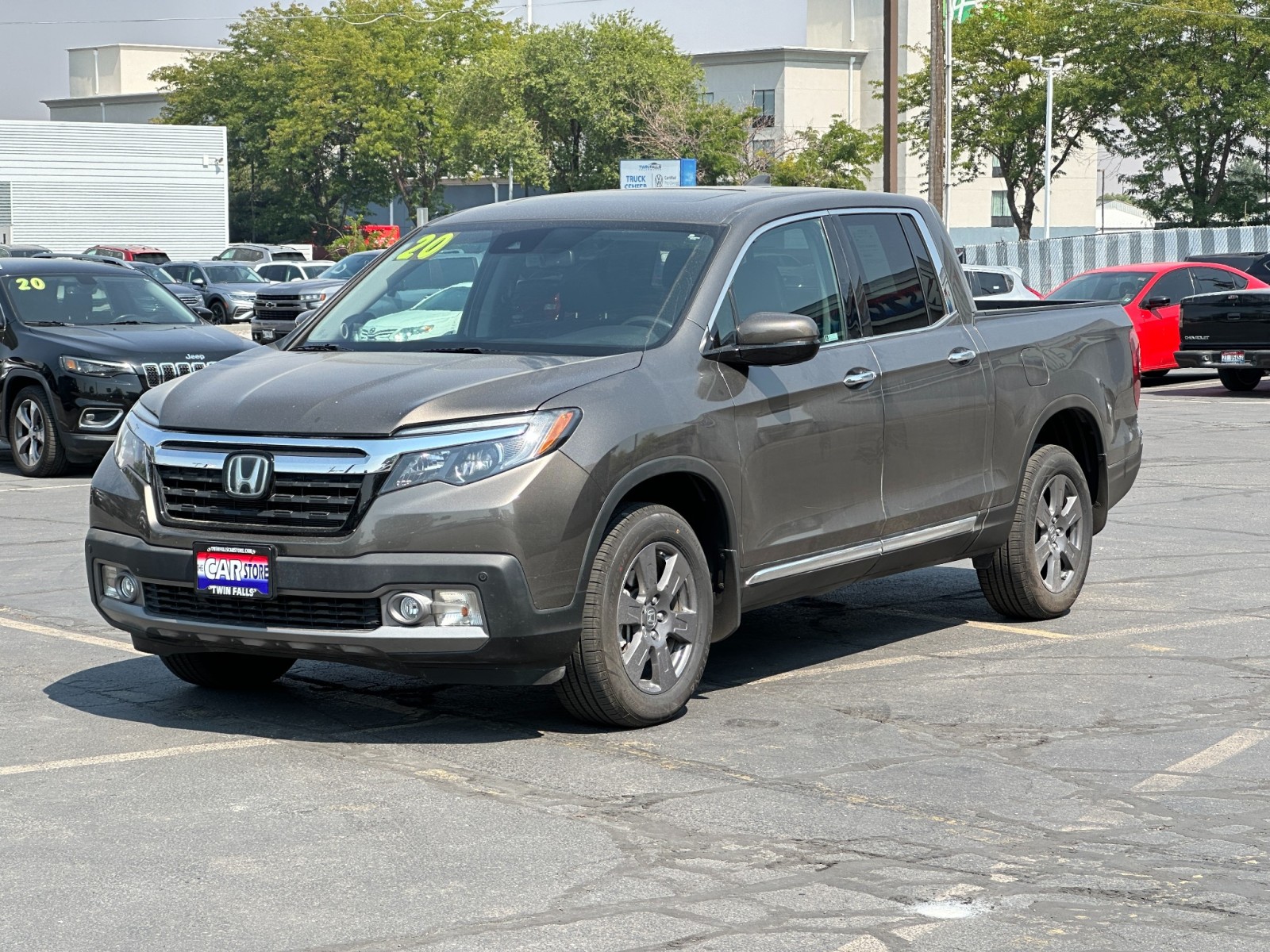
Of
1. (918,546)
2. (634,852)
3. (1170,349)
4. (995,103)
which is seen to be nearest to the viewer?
(634,852)

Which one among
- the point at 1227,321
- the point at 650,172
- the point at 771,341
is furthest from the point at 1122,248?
the point at 771,341

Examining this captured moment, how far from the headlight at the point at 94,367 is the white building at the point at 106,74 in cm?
13175

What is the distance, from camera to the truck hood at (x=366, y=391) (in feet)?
20.5

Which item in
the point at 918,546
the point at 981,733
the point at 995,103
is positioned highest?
the point at 995,103

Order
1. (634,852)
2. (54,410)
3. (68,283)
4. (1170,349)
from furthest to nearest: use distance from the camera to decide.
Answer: (1170,349), (68,283), (54,410), (634,852)

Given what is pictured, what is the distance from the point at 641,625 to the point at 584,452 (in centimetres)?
72

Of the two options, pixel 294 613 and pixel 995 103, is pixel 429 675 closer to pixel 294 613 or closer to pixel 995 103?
pixel 294 613

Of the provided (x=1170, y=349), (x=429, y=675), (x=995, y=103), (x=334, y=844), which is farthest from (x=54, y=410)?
(x=995, y=103)

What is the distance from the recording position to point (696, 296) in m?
7.05

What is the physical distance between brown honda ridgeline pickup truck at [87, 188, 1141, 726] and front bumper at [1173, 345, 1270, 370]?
16.6m

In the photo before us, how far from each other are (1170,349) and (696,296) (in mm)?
21134

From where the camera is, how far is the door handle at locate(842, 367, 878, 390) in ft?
24.6

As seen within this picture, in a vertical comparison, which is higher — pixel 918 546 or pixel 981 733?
pixel 918 546

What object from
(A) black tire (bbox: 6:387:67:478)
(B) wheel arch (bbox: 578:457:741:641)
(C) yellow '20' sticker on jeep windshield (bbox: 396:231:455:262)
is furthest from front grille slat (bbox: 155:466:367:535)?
(A) black tire (bbox: 6:387:67:478)
